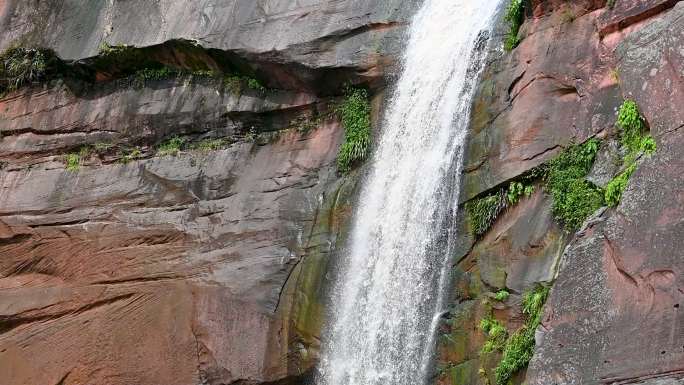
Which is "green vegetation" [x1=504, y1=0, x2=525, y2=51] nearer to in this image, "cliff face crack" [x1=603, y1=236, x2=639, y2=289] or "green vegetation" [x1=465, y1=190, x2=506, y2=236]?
"green vegetation" [x1=465, y1=190, x2=506, y2=236]

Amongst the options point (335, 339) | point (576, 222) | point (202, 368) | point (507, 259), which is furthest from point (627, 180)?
point (202, 368)

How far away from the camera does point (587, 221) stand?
8336 millimetres

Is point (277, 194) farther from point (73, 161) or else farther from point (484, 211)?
point (73, 161)

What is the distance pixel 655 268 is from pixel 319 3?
843 centimetres

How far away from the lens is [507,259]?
966 centimetres

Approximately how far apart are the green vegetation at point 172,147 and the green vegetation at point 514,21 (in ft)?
21.7

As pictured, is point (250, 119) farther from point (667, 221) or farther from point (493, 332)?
point (667, 221)

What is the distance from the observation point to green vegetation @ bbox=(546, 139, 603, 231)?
8852 millimetres

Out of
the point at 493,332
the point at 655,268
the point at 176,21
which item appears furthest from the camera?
the point at 176,21

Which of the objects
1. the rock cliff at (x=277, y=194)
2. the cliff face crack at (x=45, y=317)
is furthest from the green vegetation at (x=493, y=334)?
the cliff face crack at (x=45, y=317)

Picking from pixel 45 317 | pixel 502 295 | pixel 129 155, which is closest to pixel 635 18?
pixel 502 295

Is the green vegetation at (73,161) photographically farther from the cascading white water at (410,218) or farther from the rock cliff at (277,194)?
the cascading white water at (410,218)

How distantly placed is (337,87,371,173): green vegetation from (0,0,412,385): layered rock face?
0.75ft

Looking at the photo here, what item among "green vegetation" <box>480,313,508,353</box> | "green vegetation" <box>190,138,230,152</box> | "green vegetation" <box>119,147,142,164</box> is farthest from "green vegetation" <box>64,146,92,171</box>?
"green vegetation" <box>480,313,508,353</box>
